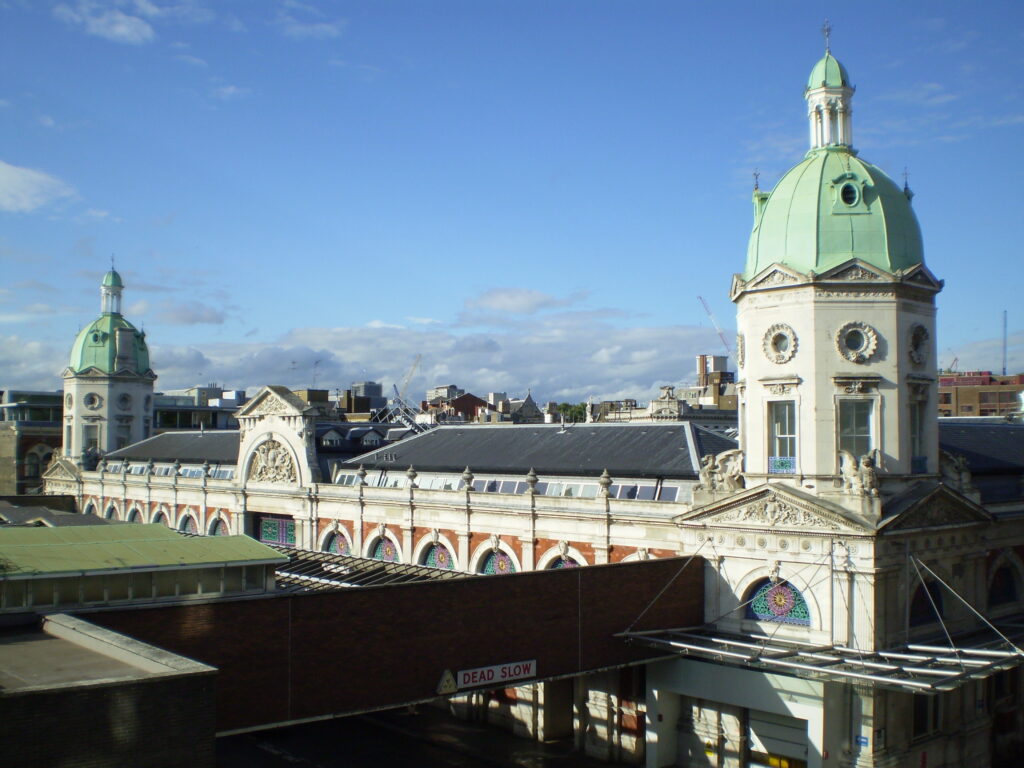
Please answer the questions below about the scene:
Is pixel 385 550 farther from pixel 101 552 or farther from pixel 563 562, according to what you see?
pixel 101 552

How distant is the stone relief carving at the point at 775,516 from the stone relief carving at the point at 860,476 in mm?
1445

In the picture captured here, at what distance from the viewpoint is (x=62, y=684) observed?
57.4 ft

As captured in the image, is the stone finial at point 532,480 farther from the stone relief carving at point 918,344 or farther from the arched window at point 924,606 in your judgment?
the stone relief carving at point 918,344

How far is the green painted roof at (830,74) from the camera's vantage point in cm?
3722

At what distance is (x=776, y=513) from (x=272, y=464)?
121 ft

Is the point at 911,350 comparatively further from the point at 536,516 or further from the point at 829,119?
the point at 536,516

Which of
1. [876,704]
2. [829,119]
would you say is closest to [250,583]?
[876,704]

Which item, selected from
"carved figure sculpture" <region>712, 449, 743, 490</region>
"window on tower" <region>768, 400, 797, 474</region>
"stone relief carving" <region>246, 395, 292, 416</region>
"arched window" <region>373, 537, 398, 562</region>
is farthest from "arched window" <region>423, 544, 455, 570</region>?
"window on tower" <region>768, 400, 797, 474</region>

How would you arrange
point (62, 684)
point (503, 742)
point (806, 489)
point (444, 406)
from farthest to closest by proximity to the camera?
point (444, 406), point (503, 742), point (806, 489), point (62, 684)

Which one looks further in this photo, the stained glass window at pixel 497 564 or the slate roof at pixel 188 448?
the slate roof at pixel 188 448

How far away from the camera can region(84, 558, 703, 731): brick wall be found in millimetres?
24938

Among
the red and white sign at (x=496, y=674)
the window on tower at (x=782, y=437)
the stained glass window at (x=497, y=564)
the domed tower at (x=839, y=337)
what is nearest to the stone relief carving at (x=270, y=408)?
the stained glass window at (x=497, y=564)

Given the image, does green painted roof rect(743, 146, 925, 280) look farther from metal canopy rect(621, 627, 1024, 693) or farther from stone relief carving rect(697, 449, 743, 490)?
metal canopy rect(621, 627, 1024, 693)

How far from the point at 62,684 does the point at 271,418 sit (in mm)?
44956
